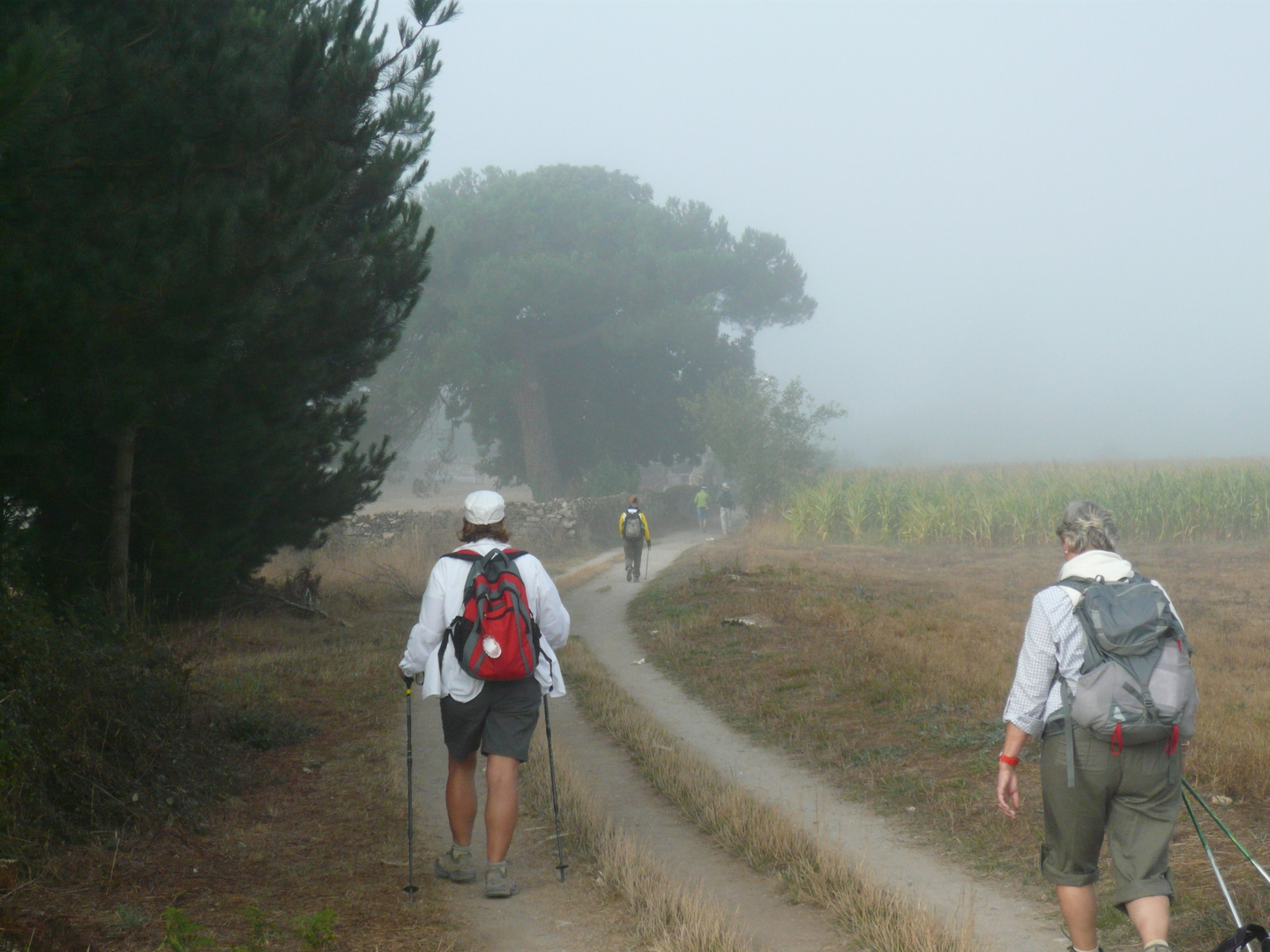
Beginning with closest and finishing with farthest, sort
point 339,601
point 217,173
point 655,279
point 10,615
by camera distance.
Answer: point 10,615
point 217,173
point 339,601
point 655,279

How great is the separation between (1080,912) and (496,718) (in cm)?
246

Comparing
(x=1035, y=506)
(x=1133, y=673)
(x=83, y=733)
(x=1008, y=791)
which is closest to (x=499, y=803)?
(x=83, y=733)

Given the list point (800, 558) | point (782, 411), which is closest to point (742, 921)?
point (800, 558)

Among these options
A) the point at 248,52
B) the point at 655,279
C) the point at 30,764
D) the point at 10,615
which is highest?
the point at 655,279

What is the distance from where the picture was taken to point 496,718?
16.1 feet

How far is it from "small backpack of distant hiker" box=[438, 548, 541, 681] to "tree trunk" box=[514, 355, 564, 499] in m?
37.8

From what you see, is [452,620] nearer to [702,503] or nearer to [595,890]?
[595,890]

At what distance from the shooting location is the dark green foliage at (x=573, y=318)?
39969 mm

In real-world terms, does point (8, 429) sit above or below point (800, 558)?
above

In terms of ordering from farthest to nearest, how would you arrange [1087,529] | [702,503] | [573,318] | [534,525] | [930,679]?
[573,318] → [702,503] → [534,525] → [930,679] → [1087,529]

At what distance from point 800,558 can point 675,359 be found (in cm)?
2370

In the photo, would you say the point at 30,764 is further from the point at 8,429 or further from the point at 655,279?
the point at 655,279

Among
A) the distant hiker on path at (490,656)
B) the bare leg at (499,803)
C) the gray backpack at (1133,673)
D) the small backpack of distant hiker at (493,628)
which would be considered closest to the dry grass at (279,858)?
the bare leg at (499,803)

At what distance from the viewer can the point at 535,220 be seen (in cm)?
4397
